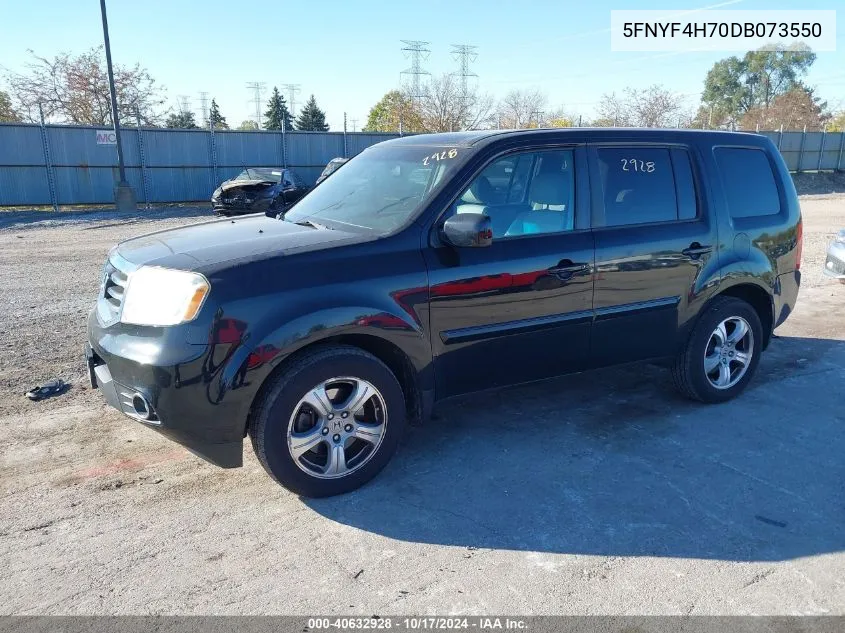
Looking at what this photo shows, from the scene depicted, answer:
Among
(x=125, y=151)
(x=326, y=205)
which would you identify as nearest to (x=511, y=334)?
(x=326, y=205)

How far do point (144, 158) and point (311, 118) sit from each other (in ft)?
148

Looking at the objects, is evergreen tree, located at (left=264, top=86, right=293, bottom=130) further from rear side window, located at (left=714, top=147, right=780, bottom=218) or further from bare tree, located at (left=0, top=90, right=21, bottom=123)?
rear side window, located at (left=714, top=147, right=780, bottom=218)

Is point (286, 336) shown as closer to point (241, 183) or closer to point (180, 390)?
point (180, 390)

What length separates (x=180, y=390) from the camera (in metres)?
3.19

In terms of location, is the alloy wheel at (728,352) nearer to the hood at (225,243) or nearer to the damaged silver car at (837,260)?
the hood at (225,243)

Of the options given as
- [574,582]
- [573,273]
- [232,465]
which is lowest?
[574,582]

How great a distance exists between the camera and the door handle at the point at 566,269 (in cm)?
411

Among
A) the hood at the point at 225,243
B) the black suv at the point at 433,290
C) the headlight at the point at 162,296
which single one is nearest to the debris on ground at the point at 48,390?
the black suv at the point at 433,290

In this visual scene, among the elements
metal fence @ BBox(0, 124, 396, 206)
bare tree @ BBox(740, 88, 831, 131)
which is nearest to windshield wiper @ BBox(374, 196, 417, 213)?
metal fence @ BBox(0, 124, 396, 206)

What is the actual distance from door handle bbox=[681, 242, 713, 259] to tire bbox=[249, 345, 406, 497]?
90.1 inches

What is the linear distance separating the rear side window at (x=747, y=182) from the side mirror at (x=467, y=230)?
231cm

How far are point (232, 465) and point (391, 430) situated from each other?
863 mm

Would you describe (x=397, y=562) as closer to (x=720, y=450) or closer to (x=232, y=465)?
(x=232, y=465)

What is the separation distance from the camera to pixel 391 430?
3752 mm
